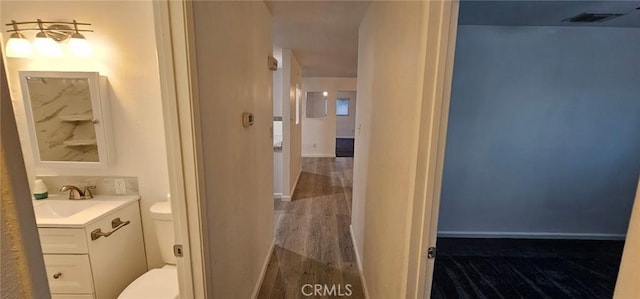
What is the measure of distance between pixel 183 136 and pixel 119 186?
136 centimetres

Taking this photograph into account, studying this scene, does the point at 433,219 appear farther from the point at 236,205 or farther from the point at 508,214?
the point at 508,214

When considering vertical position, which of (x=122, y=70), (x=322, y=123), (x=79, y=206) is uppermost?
(x=122, y=70)

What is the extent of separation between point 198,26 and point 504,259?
307cm

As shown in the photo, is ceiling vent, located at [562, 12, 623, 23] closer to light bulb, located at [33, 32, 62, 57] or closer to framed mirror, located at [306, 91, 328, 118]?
light bulb, located at [33, 32, 62, 57]

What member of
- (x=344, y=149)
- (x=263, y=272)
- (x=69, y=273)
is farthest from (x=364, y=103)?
(x=344, y=149)

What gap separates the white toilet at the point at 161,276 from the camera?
1.50m

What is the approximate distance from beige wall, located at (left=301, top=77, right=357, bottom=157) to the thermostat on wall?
17.5 feet

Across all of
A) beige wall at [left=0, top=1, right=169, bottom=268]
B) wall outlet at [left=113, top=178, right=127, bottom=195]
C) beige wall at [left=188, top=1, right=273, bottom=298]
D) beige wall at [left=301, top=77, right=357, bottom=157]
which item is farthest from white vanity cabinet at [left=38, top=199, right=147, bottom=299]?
beige wall at [left=301, top=77, right=357, bottom=157]

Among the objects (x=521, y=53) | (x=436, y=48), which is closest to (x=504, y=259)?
(x=521, y=53)

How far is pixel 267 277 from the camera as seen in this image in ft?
7.32

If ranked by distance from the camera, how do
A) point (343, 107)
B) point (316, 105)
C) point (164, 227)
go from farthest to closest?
point (343, 107), point (316, 105), point (164, 227)

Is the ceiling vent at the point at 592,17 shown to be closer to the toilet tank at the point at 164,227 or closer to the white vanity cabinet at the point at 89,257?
the toilet tank at the point at 164,227

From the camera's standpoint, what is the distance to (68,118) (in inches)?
70.4

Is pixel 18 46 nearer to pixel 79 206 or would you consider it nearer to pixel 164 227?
pixel 79 206
